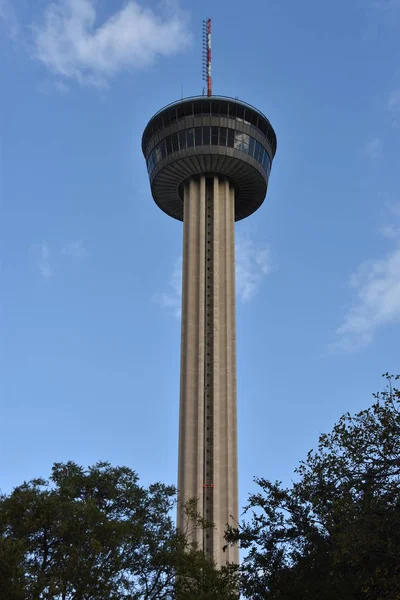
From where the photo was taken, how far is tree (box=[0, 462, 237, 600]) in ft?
113

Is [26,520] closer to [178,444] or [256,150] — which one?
[178,444]

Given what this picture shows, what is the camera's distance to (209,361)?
8425 centimetres

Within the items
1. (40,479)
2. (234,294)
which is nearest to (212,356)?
(234,294)

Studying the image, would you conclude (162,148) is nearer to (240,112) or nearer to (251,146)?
(240,112)

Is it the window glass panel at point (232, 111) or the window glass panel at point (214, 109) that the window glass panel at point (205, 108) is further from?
the window glass panel at point (232, 111)

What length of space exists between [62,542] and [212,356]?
47.2 m

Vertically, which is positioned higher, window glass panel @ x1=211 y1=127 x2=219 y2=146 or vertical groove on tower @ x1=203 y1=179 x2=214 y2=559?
window glass panel @ x1=211 y1=127 x2=219 y2=146

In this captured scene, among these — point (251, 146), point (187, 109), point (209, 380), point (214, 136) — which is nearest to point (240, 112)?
point (251, 146)

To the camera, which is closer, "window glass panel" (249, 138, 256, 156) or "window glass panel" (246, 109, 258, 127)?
"window glass panel" (249, 138, 256, 156)

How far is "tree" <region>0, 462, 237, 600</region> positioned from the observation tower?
35.6 m

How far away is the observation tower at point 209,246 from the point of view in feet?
256

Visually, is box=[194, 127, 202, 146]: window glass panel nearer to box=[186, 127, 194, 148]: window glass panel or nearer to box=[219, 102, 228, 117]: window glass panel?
box=[186, 127, 194, 148]: window glass panel

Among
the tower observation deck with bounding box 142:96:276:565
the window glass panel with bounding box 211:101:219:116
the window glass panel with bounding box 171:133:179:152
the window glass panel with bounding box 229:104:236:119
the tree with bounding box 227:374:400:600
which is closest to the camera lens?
the tree with bounding box 227:374:400:600

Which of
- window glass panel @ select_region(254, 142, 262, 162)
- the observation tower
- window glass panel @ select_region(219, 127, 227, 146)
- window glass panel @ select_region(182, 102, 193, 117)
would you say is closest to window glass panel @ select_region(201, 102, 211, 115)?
the observation tower
